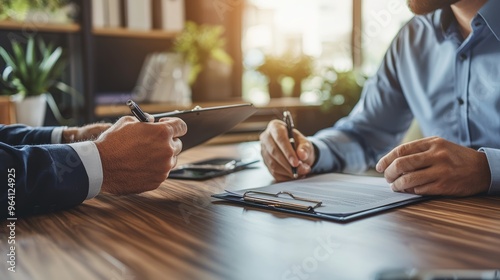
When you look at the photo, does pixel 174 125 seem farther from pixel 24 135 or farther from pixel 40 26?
pixel 40 26

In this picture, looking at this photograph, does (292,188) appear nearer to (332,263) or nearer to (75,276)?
(332,263)

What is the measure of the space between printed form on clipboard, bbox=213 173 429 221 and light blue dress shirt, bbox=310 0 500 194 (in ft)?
0.78

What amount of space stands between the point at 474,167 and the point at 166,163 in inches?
21.9

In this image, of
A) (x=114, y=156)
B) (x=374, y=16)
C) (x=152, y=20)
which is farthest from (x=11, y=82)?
(x=374, y=16)

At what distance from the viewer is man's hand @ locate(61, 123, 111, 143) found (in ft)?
4.24

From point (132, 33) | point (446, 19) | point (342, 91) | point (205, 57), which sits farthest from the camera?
point (342, 91)

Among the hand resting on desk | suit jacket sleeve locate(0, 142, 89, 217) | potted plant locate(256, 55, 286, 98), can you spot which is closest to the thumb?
the hand resting on desk

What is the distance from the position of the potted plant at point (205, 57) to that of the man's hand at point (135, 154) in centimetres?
217

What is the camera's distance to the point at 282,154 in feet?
3.92

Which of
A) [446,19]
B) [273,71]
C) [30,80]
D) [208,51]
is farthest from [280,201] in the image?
[273,71]

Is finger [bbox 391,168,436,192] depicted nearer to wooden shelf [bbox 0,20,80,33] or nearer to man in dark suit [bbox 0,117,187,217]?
man in dark suit [bbox 0,117,187,217]

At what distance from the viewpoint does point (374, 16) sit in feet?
12.6

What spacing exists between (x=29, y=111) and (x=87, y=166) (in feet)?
5.19

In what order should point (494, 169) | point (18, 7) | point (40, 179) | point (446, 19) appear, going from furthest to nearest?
point (18, 7) < point (446, 19) < point (494, 169) < point (40, 179)
